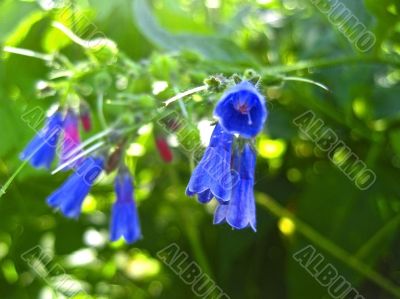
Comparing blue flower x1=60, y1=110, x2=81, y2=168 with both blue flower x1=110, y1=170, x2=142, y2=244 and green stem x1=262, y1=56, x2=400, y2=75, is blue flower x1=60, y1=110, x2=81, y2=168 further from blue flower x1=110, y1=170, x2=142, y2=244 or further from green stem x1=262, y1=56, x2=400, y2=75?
green stem x1=262, y1=56, x2=400, y2=75

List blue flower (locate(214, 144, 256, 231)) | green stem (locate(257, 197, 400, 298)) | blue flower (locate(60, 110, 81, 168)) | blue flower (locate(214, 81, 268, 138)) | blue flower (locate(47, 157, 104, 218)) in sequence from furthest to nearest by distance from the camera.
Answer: green stem (locate(257, 197, 400, 298))
blue flower (locate(60, 110, 81, 168))
blue flower (locate(47, 157, 104, 218))
blue flower (locate(214, 144, 256, 231))
blue flower (locate(214, 81, 268, 138))

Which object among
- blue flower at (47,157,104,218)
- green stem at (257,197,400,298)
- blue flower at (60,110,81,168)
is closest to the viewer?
blue flower at (47,157,104,218)

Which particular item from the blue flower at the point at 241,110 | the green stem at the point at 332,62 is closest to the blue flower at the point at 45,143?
the green stem at the point at 332,62

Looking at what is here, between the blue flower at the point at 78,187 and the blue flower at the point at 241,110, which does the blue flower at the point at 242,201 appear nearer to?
the blue flower at the point at 241,110

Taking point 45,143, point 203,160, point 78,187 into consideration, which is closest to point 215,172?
point 203,160

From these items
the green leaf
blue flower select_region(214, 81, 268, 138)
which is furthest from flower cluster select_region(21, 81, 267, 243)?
the green leaf

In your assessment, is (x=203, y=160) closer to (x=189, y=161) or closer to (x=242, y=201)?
(x=242, y=201)
